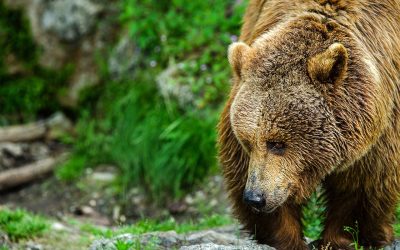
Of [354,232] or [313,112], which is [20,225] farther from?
[313,112]

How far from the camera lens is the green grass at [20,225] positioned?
20.3 ft

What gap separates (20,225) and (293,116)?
276cm

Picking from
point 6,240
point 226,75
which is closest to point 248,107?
point 6,240

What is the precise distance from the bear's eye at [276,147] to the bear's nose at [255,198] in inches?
10.0

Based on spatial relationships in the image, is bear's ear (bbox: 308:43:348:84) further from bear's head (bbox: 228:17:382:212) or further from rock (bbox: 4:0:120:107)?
rock (bbox: 4:0:120:107)

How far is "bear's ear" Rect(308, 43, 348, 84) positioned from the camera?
14.5 ft

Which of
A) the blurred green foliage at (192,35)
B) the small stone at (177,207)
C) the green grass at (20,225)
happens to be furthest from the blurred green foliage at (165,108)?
the green grass at (20,225)

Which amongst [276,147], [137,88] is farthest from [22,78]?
[276,147]

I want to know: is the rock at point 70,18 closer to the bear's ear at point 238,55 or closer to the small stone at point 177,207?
the small stone at point 177,207

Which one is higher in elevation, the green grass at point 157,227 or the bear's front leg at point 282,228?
the bear's front leg at point 282,228

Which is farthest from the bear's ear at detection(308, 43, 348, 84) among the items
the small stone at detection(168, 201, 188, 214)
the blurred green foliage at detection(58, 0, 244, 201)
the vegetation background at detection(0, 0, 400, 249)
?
the small stone at detection(168, 201, 188, 214)

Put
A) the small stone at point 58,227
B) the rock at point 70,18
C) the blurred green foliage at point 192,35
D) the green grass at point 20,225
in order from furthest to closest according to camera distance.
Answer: the rock at point 70,18, the blurred green foliage at point 192,35, the small stone at point 58,227, the green grass at point 20,225

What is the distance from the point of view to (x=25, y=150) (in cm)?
1015

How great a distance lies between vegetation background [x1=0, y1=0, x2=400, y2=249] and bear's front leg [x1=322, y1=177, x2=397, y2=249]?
277 cm
